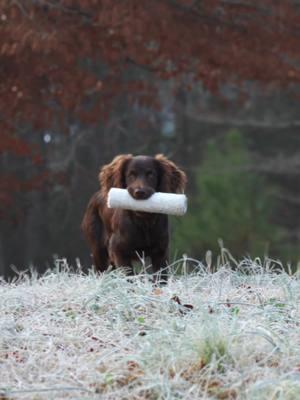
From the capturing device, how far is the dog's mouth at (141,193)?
7.04 metres

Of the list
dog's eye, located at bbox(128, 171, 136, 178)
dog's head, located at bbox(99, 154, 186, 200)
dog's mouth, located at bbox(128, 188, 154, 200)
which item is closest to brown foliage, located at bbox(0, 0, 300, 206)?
dog's head, located at bbox(99, 154, 186, 200)

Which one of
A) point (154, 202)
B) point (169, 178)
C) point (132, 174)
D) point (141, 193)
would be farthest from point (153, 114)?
point (154, 202)

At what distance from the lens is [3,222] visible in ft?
61.5

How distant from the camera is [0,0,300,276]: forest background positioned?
44.3ft

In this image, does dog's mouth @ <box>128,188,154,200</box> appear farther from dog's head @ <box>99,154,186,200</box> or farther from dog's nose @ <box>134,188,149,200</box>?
dog's head @ <box>99,154,186,200</box>

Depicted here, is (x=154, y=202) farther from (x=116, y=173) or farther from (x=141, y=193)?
(x=116, y=173)

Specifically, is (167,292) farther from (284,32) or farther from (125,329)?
(284,32)

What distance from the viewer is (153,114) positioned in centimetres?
2109

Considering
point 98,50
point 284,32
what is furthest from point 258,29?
point 98,50

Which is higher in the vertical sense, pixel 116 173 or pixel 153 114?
pixel 116 173

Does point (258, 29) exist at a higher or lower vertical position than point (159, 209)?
higher

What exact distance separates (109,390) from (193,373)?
38cm

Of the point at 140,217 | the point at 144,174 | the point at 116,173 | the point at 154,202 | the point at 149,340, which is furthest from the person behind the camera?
the point at 116,173

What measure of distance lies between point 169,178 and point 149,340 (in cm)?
357
